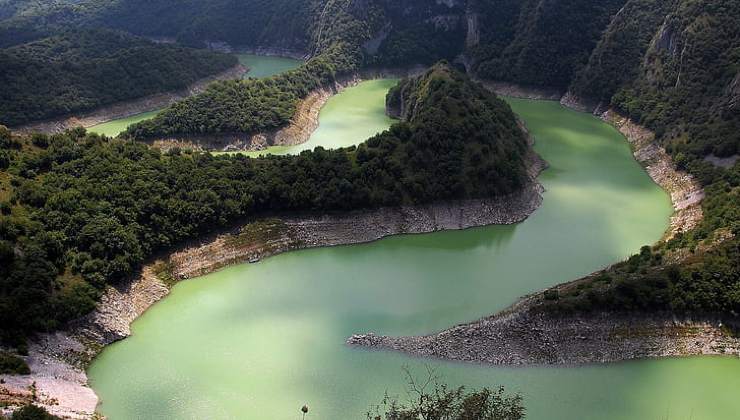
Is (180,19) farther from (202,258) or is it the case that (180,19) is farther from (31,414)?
(31,414)

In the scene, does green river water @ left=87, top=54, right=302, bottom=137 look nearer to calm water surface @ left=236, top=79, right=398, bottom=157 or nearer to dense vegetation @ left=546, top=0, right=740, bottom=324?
calm water surface @ left=236, top=79, right=398, bottom=157

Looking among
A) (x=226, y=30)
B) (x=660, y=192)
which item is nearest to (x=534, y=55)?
(x=660, y=192)

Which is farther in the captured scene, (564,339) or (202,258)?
(202,258)

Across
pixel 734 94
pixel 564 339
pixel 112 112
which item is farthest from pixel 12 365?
pixel 734 94

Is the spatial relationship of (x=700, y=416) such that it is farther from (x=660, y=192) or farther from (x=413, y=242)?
(x=660, y=192)

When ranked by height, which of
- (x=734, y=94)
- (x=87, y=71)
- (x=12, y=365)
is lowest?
(x=12, y=365)

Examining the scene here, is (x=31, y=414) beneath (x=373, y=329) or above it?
above

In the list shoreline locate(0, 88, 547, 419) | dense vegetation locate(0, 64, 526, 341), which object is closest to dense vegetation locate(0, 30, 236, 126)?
dense vegetation locate(0, 64, 526, 341)

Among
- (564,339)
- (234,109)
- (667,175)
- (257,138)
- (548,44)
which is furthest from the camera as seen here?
(548,44)
